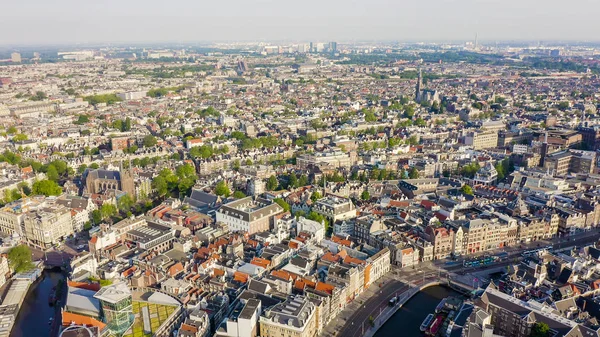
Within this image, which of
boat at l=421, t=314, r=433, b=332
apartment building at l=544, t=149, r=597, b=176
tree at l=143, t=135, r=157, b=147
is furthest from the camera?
tree at l=143, t=135, r=157, b=147

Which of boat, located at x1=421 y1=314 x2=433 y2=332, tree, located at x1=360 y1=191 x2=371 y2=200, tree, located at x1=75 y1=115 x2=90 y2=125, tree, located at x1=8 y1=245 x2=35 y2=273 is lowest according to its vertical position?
boat, located at x1=421 y1=314 x2=433 y2=332

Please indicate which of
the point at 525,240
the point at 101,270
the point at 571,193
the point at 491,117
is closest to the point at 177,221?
the point at 101,270

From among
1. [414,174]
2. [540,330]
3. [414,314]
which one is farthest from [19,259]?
[414,174]

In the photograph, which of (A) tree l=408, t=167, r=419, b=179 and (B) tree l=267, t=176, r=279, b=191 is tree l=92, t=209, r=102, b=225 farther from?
(A) tree l=408, t=167, r=419, b=179

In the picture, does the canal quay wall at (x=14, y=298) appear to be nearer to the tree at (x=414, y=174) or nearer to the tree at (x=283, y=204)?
the tree at (x=283, y=204)

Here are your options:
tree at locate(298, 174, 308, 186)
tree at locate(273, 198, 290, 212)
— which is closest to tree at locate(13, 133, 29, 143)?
tree at locate(298, 174, 308, 186)

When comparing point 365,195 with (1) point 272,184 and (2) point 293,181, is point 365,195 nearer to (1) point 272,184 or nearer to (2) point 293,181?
(2) point 293,181

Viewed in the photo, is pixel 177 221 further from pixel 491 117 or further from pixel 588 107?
pixel 588 107
